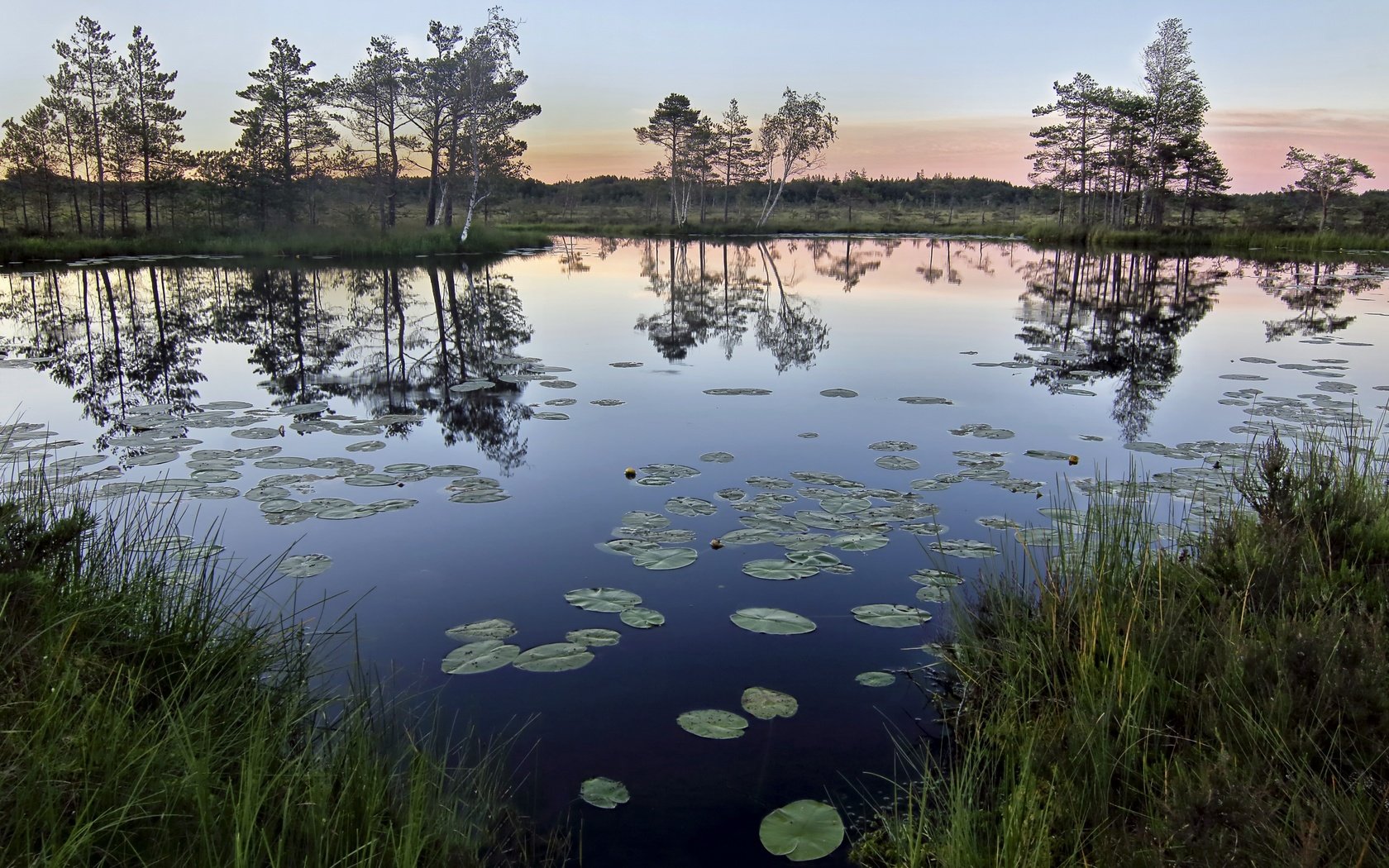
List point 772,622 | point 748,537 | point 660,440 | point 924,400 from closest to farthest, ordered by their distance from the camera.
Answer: point 772,622, point 748,537, point 660,440, point 924,400

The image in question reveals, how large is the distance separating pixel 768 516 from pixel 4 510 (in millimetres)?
3445

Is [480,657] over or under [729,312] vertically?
under

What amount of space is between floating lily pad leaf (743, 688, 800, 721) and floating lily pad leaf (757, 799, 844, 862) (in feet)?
1.46

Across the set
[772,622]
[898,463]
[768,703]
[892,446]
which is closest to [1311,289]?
[892,446]

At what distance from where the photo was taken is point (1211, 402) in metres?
7.89

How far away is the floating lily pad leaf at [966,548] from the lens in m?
4.17

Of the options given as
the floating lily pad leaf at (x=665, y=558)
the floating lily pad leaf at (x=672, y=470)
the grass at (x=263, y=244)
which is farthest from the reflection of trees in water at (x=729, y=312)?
the grass at (x=263, y=244)

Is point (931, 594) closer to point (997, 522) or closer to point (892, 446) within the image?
point (997, 522)

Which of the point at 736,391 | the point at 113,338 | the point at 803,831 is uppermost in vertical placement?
the point at 113,338

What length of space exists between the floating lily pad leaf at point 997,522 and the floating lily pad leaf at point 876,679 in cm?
159

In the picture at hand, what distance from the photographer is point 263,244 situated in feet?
83.4

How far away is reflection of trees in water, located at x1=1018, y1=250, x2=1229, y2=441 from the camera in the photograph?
29.2 feet

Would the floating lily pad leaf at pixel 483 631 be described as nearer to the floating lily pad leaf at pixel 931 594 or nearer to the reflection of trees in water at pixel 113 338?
the floating lily pad leaf at pixel 931 594

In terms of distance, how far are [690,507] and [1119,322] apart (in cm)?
1133
